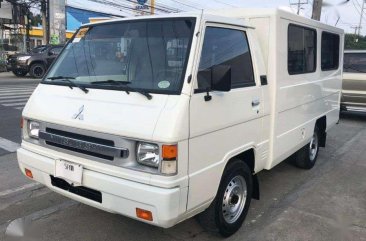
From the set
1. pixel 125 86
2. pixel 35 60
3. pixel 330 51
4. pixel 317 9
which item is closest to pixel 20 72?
pixel 35 60

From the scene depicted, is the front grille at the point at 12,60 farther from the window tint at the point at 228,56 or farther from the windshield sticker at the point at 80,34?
the window tint at the point at 228,56

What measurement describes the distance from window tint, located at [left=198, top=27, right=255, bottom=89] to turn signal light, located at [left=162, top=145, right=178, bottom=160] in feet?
1.94

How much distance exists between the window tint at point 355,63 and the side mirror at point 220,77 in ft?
28.7

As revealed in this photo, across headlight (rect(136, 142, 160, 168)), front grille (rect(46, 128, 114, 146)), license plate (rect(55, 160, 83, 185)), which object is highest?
front grille (rect(46, 128, 114, 146))

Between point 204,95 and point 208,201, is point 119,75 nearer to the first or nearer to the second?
point 204,95

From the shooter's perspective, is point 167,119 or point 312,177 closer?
point 167,119

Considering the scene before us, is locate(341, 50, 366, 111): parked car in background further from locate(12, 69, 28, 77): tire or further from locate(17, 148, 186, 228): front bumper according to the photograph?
locate(12, 69, 28, 77): tire

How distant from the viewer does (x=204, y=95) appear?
10.5 feet

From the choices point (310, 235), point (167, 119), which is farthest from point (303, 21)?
point (167, 119)

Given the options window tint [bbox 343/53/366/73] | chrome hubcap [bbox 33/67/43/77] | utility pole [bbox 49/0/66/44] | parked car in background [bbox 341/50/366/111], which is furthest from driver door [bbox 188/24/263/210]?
utility pole [bbox 49/0/66/44]

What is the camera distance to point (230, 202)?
3.84 m

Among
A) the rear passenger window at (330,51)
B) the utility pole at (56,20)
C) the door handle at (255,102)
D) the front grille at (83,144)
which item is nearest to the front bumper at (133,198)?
the front grille at (83,144)

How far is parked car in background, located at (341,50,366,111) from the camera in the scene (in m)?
10.6

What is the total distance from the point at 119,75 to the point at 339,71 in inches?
194
